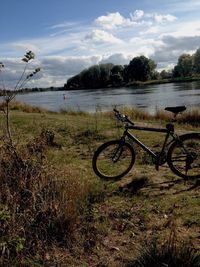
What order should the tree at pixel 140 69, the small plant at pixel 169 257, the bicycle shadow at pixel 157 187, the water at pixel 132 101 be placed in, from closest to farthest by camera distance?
the small plant at pixel 169 257
the bicycle shadow at pixel 157 187
the water at pixel 132 101
the tree at pixel 140 69

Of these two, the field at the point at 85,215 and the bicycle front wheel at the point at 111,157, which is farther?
the bicycle front wheel at the point at 111,157

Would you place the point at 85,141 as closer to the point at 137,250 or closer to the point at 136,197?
the point at 136,197

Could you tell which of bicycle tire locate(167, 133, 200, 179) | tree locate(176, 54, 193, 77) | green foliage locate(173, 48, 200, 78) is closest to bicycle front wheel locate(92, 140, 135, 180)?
bicycle tire locate(167, 133, 200, 179)

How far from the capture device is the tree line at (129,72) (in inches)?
3844

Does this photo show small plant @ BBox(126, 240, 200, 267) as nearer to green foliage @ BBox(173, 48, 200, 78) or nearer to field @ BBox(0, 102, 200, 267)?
field @ BBox(0, 102, 200, 267)

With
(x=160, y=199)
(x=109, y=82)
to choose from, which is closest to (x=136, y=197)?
(x=160, y=199)

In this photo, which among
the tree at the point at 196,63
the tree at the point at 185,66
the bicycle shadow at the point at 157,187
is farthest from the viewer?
the tree at the point at 185,66

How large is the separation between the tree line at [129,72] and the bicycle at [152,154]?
89.1m

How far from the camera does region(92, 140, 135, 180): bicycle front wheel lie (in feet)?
22.5

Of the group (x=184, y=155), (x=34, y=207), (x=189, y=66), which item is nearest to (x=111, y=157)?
(x=184, y=155)

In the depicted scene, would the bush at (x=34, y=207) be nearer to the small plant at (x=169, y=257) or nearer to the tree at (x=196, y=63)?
the small plant at (x=169, y=257)

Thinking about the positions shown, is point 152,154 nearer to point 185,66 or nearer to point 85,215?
point 85,215

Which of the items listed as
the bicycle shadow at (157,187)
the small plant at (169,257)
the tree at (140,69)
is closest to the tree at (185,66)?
the tree at (140,69)

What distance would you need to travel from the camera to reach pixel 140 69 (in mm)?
97688
